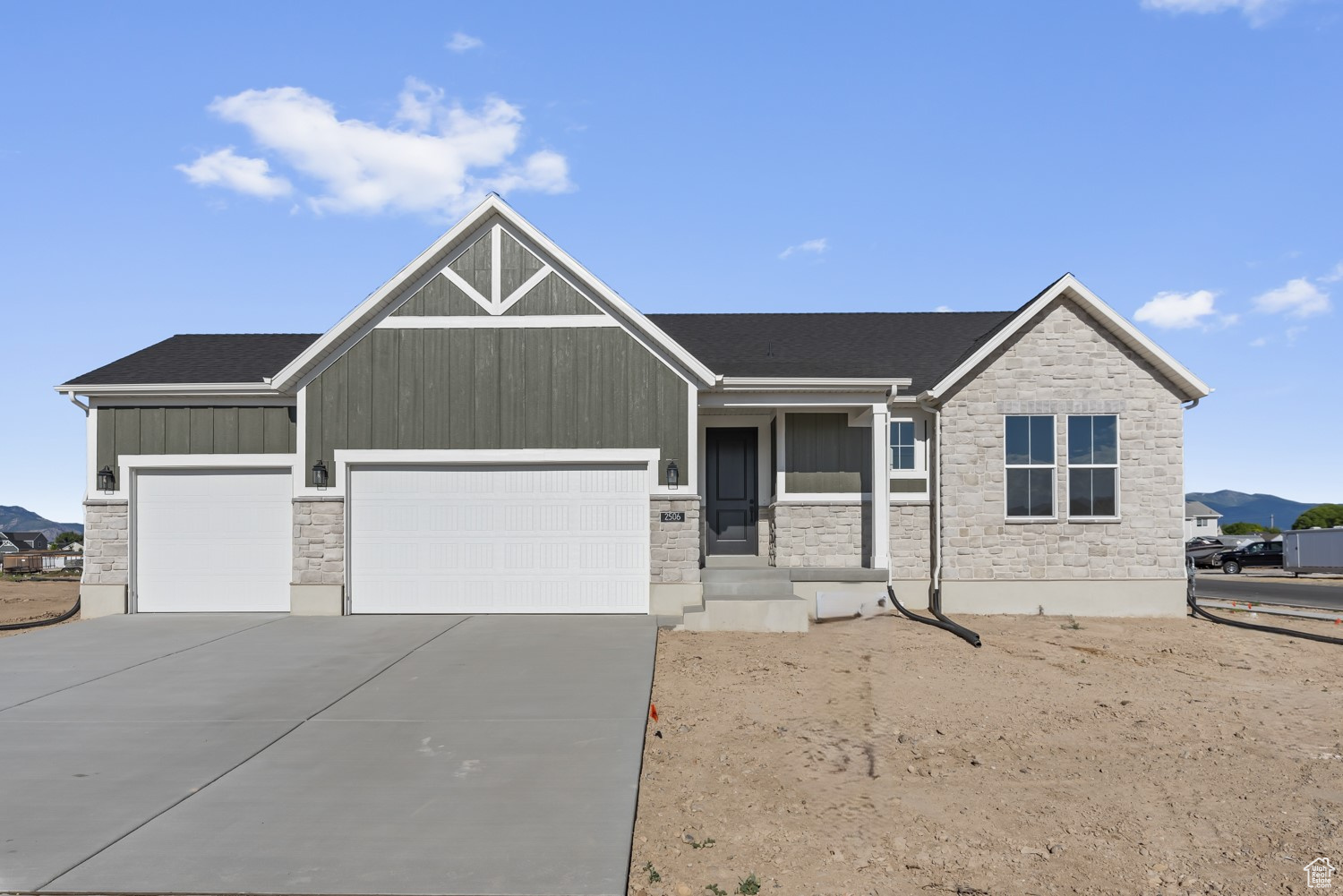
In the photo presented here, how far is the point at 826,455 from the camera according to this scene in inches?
584

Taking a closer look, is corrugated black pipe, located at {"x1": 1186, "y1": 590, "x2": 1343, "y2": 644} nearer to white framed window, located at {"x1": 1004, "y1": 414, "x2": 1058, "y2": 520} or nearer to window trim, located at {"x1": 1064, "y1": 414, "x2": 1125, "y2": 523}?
window trim, located at {"x1": 1064, "y1": 414, "x2": 1125, "y2": 523}

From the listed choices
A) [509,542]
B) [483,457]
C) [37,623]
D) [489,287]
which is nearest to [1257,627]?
[509,542]

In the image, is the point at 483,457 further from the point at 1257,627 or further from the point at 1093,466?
the point at 1257,627

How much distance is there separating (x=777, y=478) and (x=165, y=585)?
10.0m

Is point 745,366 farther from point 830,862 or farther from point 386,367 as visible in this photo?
point 830,862

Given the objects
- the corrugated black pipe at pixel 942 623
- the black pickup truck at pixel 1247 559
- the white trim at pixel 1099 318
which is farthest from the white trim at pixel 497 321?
the black pickup truck at pixel 1247 559

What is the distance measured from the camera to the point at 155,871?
4.66 meters

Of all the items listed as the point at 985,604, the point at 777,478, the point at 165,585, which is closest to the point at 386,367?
the point at 165,585

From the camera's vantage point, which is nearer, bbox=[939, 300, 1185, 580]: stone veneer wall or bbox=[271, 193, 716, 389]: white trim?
bbox=[271, 193, 716, 389]: white trim

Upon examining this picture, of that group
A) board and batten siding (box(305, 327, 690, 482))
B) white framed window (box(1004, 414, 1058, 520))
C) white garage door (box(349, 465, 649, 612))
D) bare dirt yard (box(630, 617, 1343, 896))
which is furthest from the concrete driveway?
white framed window (box(1004, 414, 1058, 520))

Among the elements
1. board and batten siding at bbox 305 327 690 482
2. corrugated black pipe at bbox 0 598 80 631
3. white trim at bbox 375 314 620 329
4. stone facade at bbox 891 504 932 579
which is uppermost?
white trim at bbox 375 314 620 329

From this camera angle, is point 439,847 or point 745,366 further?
point 745,366

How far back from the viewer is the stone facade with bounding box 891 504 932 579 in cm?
1475

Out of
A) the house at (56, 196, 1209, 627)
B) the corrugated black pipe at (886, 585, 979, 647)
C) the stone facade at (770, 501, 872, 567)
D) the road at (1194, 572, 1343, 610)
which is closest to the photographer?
the corrugated black pipe at (886, 585, 979, 647)
